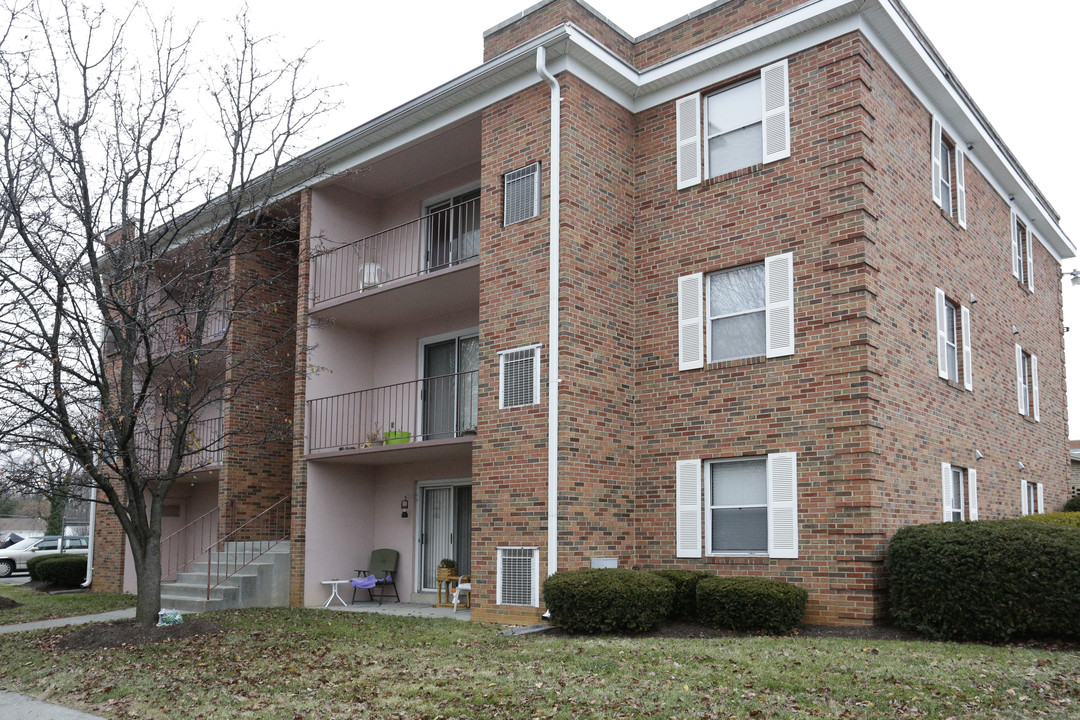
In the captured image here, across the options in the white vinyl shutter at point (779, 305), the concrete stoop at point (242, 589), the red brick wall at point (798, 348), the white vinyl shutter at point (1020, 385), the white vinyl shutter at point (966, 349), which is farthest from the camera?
the white vinyl shutter at point (1020, 385)

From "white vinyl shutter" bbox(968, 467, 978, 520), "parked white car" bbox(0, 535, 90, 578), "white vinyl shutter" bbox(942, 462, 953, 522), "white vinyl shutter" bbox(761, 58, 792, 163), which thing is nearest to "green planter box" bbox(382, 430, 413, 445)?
"white vinyl shutter" bbox(761, 58, 792, 163)

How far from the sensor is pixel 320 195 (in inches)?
678

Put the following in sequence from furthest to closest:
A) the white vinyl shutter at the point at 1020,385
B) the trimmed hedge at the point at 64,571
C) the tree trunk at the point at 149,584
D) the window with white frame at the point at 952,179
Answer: the trimmed hedge at the point at 64,571 < the white vinyl shutter at the point at 1020,385 < the window with white frame at the point at 952,179 < the tree trunk at the point at 149,584

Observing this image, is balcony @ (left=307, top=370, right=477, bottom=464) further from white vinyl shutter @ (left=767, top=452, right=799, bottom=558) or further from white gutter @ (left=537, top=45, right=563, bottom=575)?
white vinyl shutter @ (left=767, top=452, right=799, bottom=558)

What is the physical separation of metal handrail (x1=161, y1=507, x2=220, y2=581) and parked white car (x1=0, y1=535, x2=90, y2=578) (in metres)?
11.0

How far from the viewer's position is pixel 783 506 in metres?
11.8

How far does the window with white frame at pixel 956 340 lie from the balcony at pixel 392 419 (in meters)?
7.32

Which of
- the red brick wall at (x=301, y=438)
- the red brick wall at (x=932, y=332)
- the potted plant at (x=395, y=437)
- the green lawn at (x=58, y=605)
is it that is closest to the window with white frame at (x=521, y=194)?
the red brick wall at (x=301, y=438)

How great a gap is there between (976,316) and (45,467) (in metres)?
14.1

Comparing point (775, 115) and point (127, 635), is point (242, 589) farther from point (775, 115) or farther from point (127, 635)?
point (775, 115)

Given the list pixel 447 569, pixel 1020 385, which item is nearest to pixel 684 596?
pixel 447 569

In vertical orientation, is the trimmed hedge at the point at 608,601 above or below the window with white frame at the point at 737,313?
below

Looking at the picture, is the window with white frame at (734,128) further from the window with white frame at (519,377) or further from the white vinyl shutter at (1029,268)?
the white vinyl shutter at (1029,268)

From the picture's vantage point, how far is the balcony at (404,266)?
609 inches
